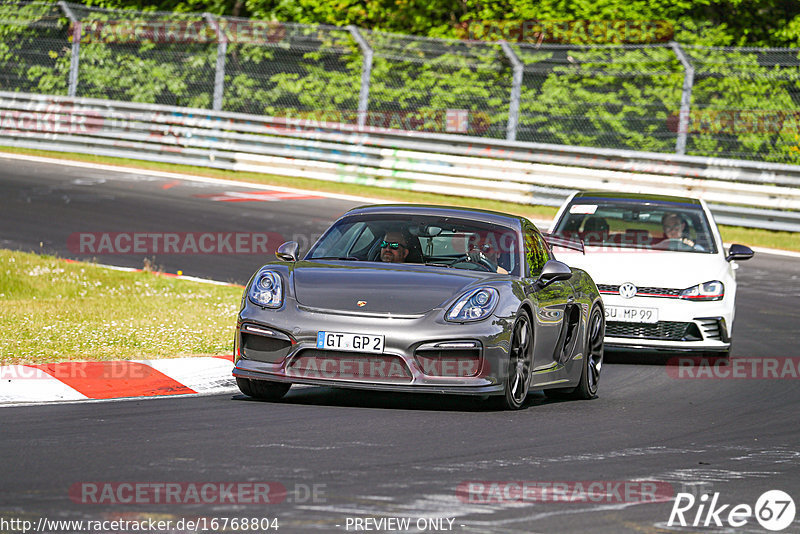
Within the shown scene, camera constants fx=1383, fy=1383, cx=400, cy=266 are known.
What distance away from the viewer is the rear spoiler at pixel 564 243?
12.2 metres

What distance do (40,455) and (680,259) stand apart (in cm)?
732

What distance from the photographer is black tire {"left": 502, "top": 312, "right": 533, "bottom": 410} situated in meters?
8.23

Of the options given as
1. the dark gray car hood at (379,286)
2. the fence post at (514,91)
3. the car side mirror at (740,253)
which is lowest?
the car side mirror at (740,253)

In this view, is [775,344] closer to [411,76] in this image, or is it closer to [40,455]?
[40,455]

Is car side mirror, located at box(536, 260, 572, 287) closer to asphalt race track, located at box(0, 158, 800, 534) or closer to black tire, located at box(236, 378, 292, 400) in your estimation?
asphalt race track, located at box(0, 158, 800, 534)

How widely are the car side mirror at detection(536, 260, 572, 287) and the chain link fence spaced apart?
13.2 meters

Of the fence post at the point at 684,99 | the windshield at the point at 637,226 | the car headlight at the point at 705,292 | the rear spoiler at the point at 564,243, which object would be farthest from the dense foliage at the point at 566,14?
the car headlight at the point at 705,292

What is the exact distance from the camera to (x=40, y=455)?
6.20 metres

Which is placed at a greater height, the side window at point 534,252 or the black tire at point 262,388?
the side window at point 534,252

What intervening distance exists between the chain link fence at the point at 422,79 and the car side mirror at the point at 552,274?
1325cm

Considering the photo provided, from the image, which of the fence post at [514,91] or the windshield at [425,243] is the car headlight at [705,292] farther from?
the fence post at [514,91]

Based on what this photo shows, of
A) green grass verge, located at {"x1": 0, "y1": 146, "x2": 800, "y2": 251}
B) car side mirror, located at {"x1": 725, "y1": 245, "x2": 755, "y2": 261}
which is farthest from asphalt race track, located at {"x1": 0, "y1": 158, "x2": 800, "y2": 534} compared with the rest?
green grass verge, located at {"x1": 0, "y1": 146, "x2": 800, "y2": 251}

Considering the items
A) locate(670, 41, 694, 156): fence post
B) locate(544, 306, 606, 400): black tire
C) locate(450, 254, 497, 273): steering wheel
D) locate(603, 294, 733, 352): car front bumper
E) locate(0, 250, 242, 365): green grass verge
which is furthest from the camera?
locate(670, 41, 694, 156): fence post

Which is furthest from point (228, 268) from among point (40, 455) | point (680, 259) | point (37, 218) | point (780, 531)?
point (780, 531)
